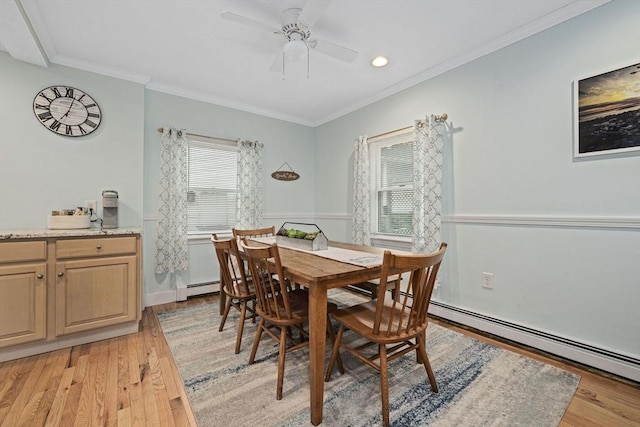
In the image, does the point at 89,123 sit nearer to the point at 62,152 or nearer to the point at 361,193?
the point at 62,152

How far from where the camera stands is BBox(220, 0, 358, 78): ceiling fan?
1698 millimetres

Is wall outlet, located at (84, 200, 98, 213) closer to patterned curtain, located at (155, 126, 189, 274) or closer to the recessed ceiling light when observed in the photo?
patterned curtain, located at (155, 126, 189, 274)

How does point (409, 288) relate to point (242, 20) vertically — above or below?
below

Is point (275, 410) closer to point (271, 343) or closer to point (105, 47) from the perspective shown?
point (271, 343)

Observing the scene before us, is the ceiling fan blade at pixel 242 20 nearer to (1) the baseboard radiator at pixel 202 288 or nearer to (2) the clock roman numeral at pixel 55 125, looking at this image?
(2) the clock roman numeral at pixel 55 125

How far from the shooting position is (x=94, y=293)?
2236 millimetres

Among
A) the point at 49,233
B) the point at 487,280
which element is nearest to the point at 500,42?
the point at 487,280

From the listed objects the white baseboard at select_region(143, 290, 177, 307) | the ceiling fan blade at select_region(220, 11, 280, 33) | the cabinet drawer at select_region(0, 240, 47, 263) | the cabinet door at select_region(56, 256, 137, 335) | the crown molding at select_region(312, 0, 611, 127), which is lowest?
the white baseboard at select_region(143, 290, 177, 307)

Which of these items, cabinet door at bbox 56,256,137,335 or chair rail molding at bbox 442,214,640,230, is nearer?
chair rail molding at bbox 442,214,640,230

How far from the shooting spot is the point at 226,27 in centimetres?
213

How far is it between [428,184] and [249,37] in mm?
2054

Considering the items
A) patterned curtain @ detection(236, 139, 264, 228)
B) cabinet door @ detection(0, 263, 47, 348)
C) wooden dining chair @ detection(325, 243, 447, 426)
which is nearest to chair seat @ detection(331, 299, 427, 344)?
wooden dining chair @ detection(325, 243, 447, 426)

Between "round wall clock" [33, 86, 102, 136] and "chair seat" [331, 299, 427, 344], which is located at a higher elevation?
"round wall clock" [33, 86, 102, 136]

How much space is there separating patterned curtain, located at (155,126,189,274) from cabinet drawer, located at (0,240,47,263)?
1.07 meters
